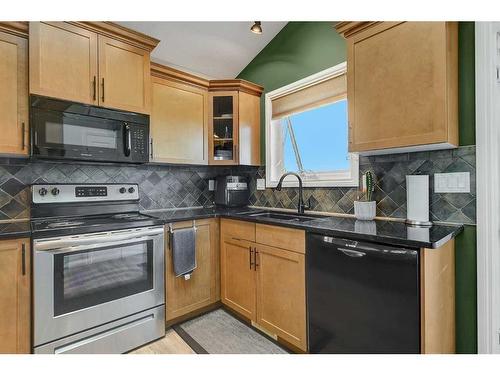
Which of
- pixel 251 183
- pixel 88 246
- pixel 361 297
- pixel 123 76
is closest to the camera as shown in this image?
pixel 361 297

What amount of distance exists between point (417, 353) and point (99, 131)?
2.42 meters

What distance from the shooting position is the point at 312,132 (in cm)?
253

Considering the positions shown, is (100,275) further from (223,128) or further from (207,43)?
(207,43)

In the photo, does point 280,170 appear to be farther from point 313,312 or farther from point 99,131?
point 99,131

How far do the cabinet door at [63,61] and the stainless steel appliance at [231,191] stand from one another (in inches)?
54.4

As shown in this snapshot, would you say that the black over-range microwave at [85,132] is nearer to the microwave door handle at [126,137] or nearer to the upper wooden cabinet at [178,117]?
the microwave door handle at [126,137]

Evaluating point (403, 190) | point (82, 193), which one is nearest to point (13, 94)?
point (82, 193)

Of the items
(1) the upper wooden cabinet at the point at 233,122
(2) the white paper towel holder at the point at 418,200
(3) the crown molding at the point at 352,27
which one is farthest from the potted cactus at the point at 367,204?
(1) the upper wooden cabinet at the point at 233,122

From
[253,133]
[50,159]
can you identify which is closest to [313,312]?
[253,133]

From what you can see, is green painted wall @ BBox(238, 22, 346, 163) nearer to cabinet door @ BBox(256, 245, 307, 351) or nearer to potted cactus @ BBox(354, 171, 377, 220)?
potted cactus @ BBox(354, 171, 377, 220)

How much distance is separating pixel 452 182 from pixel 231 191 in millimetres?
1895

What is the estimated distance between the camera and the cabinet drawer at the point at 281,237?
5.67 ft

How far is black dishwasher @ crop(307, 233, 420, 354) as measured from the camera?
48.6 inches

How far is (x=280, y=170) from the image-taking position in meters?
2.79
